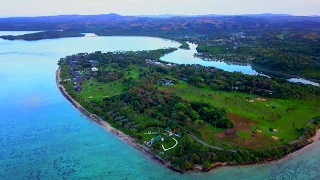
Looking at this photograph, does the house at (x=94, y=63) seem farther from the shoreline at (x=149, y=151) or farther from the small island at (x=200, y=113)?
the shoreline at (x=149, y=151)

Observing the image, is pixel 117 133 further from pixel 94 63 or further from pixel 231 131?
pixel 94 63

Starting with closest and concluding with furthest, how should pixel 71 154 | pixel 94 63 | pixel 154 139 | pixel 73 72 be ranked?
pixel 71 154, pixel 154 139, pixel 73 72, pixel 94 63

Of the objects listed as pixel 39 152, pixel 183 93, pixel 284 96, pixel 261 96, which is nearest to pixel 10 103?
pixel 39 152

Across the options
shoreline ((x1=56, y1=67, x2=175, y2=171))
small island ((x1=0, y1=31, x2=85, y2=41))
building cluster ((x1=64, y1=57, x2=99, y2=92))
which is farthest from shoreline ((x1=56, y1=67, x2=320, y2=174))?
small island ((x1=0, y1=31, x2=85, y2=41))

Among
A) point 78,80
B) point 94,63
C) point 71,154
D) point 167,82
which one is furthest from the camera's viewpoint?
point 94,63

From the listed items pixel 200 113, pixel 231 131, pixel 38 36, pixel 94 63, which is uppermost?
pixel 38 36

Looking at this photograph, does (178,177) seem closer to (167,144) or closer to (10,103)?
(167,144)

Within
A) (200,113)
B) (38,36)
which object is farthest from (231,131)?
(38,36)

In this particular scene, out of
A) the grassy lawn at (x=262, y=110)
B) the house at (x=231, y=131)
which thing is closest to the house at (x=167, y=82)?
the grassy lawn at (x=262, y=110)

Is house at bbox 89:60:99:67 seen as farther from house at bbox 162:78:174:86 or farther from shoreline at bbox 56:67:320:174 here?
shoreline at bbox 56:67:320:174
